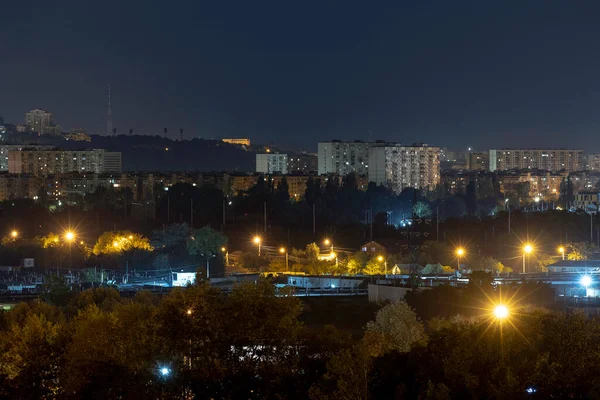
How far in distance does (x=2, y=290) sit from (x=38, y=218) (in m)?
10.4

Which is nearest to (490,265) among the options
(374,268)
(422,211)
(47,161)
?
(374,268)

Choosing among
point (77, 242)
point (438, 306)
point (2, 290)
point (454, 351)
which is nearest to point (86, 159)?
point (77, 242)

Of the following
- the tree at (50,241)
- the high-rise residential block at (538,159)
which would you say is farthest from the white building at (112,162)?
the tree at (50,241)

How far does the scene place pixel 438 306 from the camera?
40.7ft

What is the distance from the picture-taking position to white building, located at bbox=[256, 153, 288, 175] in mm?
55594

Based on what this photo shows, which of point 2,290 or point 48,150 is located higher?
point 48,150

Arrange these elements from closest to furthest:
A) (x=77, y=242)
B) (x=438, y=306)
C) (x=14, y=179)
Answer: (x=438, y=306) < (x=77, y=242) < (x=14, y=179)

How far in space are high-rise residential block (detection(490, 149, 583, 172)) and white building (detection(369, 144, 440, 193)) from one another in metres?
14.8

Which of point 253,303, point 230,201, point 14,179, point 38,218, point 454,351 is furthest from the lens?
point 14,179

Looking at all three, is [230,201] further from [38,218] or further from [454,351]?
[454,351]

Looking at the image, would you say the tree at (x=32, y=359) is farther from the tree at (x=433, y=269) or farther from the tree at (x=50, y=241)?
the tree at (x=50, y=241)

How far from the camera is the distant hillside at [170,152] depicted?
64125mm

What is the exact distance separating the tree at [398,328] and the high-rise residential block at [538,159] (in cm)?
4792

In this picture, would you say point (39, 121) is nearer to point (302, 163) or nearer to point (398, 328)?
point (302, 163)
